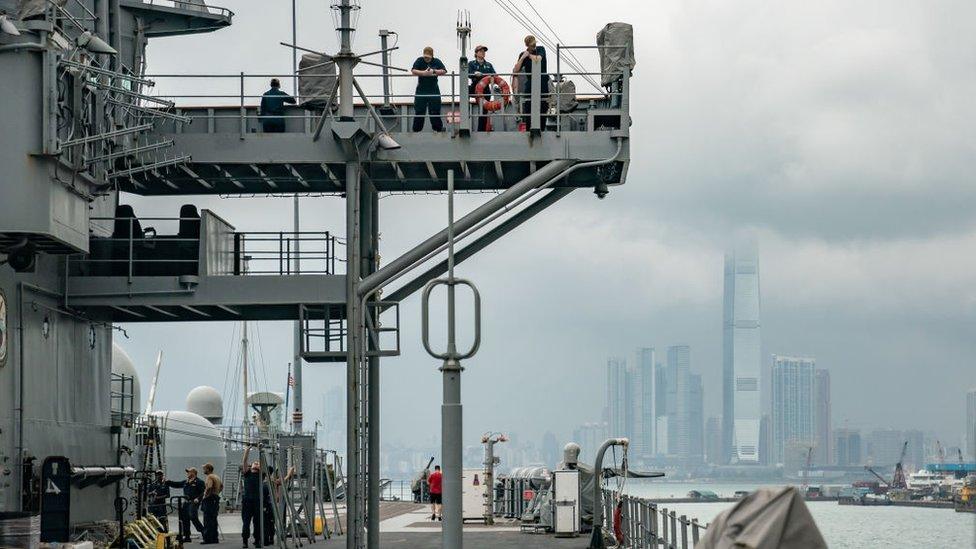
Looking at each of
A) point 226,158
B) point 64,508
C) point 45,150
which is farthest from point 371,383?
point 45,150

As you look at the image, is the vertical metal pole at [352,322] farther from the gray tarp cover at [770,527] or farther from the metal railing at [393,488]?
the metal railing at [393,488]

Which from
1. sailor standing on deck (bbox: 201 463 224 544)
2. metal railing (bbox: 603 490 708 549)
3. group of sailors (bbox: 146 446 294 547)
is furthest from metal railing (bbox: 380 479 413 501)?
metal railing (bbox: 603 490 708 549)

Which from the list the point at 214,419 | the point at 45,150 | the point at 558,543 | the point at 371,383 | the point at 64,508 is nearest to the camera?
the point at 45,150

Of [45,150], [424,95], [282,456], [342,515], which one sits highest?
[424,95]

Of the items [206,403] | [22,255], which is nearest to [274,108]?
[22,255]

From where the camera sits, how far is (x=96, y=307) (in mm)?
27438

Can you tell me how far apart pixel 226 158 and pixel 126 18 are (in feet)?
20.8

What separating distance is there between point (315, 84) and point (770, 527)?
21371 mm

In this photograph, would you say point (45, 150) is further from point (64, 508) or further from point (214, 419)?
point (214, 419)

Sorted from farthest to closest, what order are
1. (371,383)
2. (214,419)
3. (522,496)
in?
(214,419) → (522,496) → (371,383)

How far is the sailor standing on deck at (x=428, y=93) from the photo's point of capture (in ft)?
90.4

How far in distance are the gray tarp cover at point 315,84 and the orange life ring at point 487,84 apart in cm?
292

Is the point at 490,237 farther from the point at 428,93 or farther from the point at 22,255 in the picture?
the point at 22,255

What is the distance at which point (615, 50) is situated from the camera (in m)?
27.3
